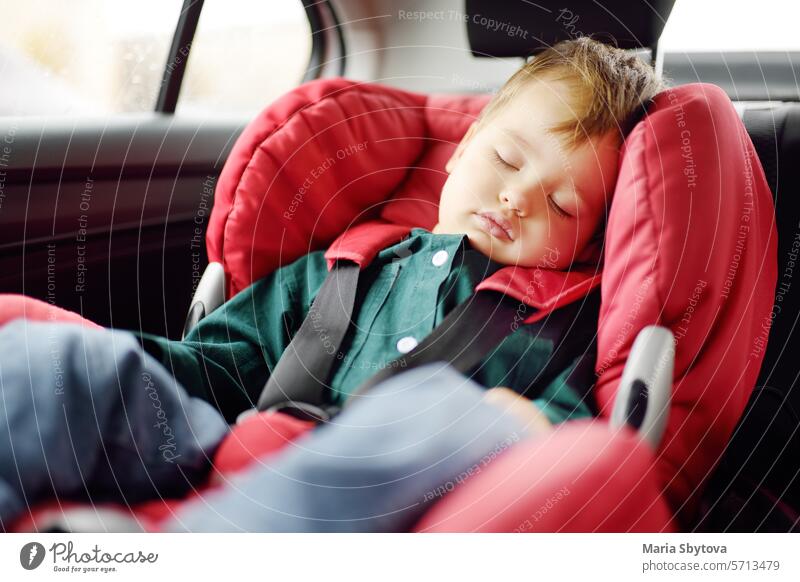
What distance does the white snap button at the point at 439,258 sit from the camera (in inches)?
20.2

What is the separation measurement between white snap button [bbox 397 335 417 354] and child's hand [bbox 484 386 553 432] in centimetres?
6

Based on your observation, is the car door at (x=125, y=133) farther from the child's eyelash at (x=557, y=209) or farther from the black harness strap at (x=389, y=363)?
the child's eyelash at (x=557, y=209)

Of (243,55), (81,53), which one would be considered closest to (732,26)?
(243,55)

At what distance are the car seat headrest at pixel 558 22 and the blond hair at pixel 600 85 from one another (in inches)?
0.5

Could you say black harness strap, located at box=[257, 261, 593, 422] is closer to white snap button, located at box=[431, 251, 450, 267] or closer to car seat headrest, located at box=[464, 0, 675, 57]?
white snap button, located at box=[431, 251, 450, 267]

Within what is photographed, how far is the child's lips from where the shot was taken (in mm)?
499

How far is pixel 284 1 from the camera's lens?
68 cm

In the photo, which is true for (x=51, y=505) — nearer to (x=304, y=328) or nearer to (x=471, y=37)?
(x=304, y=328)

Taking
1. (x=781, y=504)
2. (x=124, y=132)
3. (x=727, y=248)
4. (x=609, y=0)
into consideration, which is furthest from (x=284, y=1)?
(x=781, y=504)

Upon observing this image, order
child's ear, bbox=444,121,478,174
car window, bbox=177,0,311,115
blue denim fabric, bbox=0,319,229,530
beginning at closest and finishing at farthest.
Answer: blue denim fabric, bbox=0,319,229,530 < child's ear, bbox=444,121,478,174 < car window, bbox=177,0,311,115

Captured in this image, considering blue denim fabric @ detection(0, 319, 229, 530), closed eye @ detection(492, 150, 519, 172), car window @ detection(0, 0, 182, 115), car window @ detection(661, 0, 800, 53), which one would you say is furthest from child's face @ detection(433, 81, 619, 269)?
car window @ detection(0, 0, 182, 115)

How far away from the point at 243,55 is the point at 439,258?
1.08ft

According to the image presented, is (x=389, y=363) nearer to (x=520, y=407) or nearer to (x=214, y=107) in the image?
(x=520, y=407)
